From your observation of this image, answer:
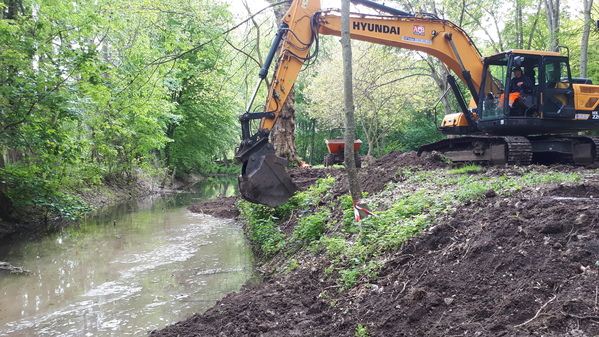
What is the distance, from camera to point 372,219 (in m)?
5.49

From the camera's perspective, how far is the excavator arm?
23.6 feet

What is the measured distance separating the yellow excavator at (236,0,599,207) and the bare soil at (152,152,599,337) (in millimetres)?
3330

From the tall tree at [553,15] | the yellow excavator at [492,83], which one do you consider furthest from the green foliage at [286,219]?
Result: the tall tree at [553,15]

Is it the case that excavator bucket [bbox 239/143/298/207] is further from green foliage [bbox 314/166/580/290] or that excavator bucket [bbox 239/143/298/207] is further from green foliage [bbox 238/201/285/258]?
green foliage [bbox 314/166/580/290]

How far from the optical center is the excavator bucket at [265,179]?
7055 mm

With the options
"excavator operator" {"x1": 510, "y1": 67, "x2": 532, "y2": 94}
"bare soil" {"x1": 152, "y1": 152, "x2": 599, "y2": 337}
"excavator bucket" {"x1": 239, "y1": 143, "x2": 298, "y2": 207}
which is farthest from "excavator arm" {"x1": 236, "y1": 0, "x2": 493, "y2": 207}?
"bare soil" {"x1": 152, "y1": 152, "x2": 599, "y2": 337}

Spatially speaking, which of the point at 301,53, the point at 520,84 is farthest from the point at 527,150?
the point at 301,53

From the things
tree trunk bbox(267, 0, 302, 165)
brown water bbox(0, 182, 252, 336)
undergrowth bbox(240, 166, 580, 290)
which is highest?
tree trunk bbox(267, 0, 302, 165)

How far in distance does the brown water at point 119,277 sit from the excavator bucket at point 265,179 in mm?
1207

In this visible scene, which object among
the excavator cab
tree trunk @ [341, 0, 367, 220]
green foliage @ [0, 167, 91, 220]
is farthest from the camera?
green foliage @ [0, 167, 91, 220]

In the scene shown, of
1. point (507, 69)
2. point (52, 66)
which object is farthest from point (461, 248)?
point (52, 66)

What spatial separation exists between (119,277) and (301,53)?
505 cm

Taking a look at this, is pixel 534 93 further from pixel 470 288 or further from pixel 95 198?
pixel 95 198

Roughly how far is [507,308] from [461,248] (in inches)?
42.6
